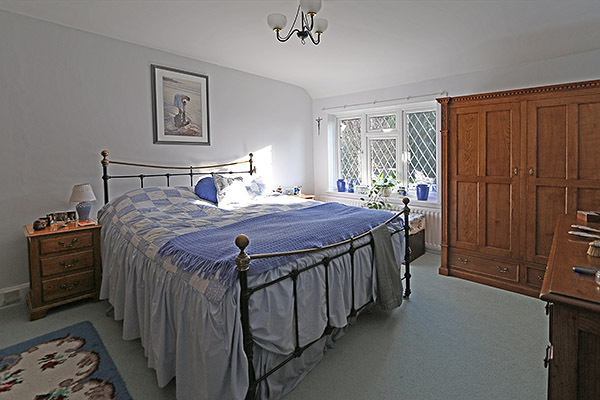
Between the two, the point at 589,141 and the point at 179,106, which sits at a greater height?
the point at 179,106

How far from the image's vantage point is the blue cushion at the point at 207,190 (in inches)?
134

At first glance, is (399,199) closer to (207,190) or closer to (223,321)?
(207,190)

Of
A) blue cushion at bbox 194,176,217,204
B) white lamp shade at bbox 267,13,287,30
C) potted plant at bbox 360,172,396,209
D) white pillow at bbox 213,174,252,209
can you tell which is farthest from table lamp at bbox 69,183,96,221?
potted plant at bbox 360,172,396,209

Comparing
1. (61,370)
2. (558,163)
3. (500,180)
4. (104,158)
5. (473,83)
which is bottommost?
(61,370)

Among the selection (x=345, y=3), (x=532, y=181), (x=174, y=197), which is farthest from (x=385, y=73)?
(x=174, y=197)

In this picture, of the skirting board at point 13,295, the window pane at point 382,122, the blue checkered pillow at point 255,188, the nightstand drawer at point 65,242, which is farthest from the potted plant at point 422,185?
the skirting board at point 13,295

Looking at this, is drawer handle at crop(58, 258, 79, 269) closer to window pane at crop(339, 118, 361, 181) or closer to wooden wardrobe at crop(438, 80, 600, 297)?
wooden wardrobe at crop(438, 80, 600, 297)

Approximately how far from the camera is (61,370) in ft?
6.66

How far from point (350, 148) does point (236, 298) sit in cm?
433

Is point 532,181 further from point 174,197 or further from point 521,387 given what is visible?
point 174,197

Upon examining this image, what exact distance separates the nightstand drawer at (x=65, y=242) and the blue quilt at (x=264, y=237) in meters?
1.42

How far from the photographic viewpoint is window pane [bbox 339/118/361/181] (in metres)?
5.36

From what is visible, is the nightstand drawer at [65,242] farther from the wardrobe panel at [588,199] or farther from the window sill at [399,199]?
the wardrobe panel at [588,199]

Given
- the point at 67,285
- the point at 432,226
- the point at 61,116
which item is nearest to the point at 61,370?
the point at 67,285
